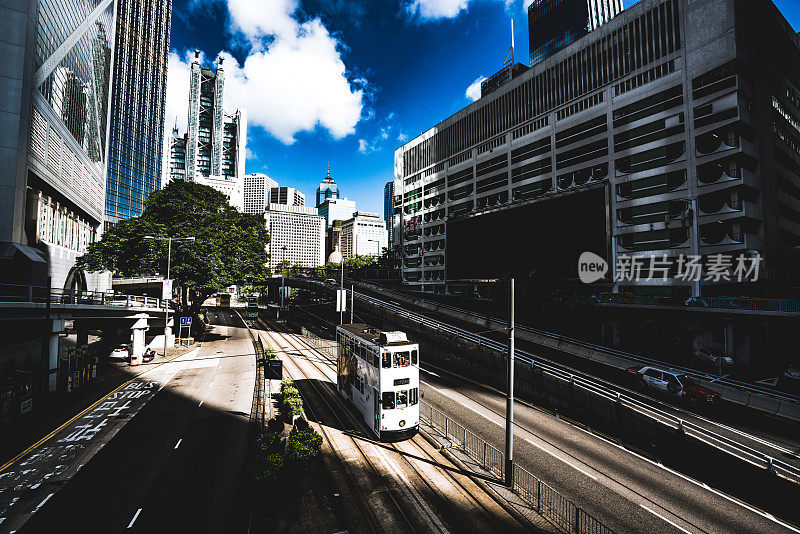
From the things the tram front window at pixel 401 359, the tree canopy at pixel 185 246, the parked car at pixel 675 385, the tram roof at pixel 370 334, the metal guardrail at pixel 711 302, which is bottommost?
the parked car at pixel 675 385

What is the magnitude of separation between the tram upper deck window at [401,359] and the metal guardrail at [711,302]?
3469 cm

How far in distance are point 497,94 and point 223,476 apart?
74605 millimetres

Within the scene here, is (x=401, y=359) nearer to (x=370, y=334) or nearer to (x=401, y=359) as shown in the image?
(x=401, y=359)

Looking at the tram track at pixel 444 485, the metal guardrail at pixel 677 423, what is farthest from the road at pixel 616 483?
the tram track at pixel 444 485

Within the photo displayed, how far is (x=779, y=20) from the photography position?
161 feet

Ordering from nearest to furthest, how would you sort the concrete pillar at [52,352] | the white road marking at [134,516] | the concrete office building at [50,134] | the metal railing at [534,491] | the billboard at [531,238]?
the white road marking at [134,516] < the metal railing at [534,491] < the concrete pillar at [52,352] < the concrete office building at [50,134] < the billboard at [531,238]

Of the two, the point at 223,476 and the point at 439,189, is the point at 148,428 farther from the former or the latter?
the point at 439,189

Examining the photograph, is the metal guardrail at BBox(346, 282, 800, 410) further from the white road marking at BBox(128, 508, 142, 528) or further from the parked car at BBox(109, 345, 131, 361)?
the parked car at BBox(109, 345, 131, 361)

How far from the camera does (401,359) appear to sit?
58.9ft

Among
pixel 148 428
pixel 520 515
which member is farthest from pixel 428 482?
pixel 148 428

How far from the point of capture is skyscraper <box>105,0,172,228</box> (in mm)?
143750

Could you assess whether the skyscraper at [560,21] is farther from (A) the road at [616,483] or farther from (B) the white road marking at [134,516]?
(B) the white road marking at [134,516]

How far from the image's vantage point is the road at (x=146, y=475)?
11.9 metres

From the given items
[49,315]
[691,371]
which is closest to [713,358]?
Answer: [691,371]
